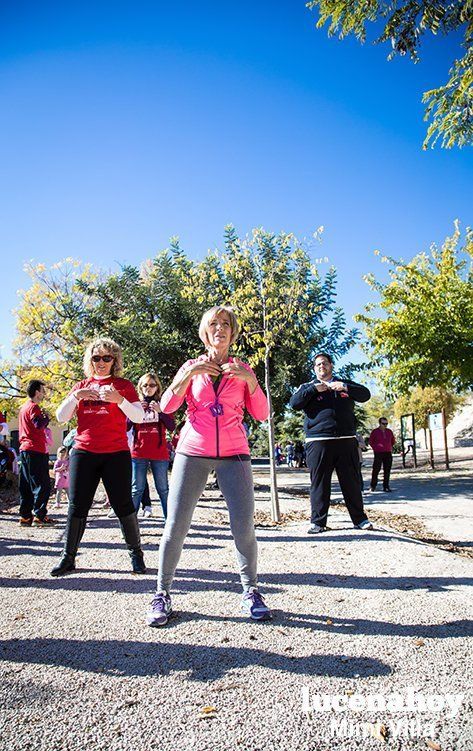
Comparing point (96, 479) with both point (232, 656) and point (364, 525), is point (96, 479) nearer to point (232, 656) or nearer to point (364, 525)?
point (232, 656)

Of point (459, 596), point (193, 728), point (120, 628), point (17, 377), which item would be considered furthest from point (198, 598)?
point (17, 377)

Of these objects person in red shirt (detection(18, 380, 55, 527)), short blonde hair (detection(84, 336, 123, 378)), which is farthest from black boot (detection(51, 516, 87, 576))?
person in red shirt (detection(18, 380, 55, 527))

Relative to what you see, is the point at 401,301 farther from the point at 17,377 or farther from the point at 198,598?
the point at 17,377

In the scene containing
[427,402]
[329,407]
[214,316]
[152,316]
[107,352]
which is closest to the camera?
[214,316]

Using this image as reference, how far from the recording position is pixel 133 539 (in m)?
4.32

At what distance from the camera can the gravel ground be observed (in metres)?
1.95

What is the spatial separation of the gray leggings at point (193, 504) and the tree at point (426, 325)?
1353 cm

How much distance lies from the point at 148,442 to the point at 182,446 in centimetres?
415

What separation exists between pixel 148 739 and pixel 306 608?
5.59ft

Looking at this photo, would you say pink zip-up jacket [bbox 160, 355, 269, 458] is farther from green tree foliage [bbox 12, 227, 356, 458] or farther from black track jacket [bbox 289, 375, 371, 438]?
green tree foliage [bbox 12, 227, 356, 458]

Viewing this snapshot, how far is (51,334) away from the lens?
81.0 ft

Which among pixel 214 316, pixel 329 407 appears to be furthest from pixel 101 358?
pixel 329 407

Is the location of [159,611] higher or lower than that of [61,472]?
lower

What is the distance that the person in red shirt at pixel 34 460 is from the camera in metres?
7.07
